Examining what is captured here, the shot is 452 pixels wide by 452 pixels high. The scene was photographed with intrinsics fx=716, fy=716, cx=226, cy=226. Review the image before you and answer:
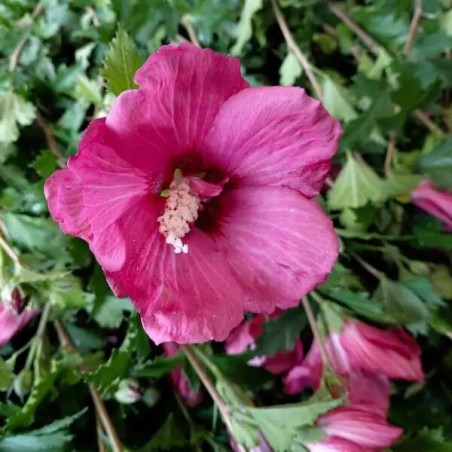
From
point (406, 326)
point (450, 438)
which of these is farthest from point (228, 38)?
point (450, 438)

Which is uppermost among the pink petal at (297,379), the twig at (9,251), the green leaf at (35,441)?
the twig at (9,251)

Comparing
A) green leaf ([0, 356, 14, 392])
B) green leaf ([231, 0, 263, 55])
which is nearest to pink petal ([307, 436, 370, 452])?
green leaf ([0, 356, 14, 392])

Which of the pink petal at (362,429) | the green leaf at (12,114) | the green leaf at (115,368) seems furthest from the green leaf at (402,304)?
the green leaf at (12,114)

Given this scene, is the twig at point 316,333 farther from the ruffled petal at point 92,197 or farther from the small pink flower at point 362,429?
the ruffled petal at point 92,197

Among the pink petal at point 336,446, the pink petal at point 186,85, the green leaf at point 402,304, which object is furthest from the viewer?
the green leaf at point 402,304

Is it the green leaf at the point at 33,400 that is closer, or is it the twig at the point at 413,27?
the green leaf at the point at 33,400

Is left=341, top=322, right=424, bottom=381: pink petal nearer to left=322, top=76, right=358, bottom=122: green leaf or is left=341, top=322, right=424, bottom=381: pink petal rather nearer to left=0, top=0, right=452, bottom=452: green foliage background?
left=0, top=0, right=452, bottom=452: green foliage background

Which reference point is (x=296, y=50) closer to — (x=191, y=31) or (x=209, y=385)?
(x=191, y=31)
